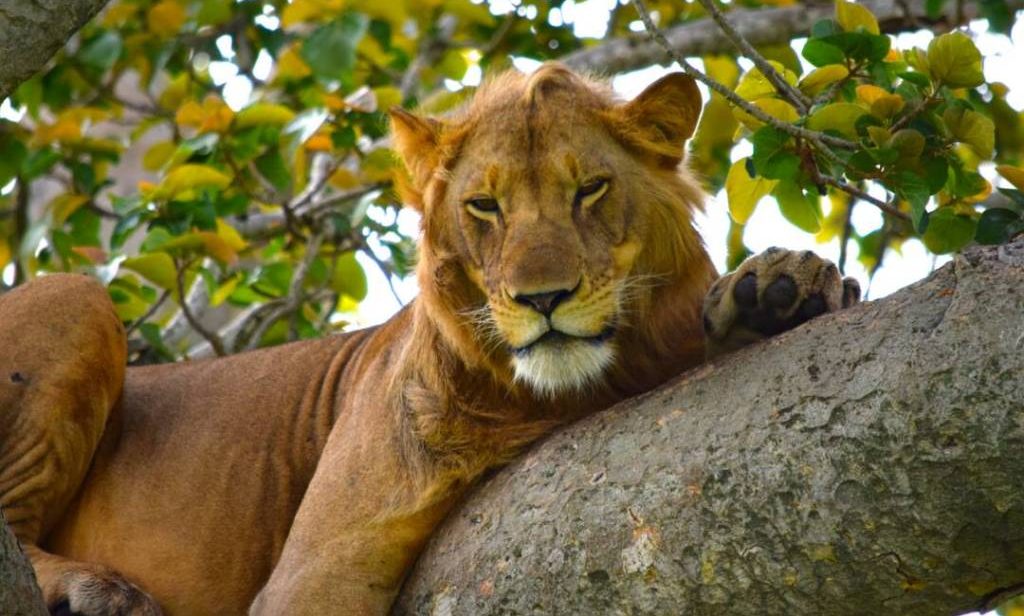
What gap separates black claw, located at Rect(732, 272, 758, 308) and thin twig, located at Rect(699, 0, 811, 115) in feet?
1.69

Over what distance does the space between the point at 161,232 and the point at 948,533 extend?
14.2 ft

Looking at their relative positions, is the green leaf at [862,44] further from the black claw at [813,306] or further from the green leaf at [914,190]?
the black claw at [813,306]

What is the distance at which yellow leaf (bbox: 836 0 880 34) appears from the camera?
15.5 ft

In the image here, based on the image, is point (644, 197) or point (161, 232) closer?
point (644, 197)

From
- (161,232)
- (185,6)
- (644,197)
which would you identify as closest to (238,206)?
(161,232)

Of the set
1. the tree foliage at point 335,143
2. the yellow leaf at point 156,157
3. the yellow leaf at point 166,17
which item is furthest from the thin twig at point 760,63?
the yellow leaf at point 166,17

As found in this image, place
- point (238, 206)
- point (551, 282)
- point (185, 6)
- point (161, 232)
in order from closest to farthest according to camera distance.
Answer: point (551, 282), point (161, 232), point (238, 206), point (185, 6)

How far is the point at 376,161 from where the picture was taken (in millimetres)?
7441

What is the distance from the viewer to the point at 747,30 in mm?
8094

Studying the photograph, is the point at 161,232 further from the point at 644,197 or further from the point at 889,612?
the point at 889,612

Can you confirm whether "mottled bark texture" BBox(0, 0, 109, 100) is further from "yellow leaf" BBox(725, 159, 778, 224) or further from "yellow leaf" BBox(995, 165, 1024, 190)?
"yellow leaf" BBox(995, 165, 1024, 190)

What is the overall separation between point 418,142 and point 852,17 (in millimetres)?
1475

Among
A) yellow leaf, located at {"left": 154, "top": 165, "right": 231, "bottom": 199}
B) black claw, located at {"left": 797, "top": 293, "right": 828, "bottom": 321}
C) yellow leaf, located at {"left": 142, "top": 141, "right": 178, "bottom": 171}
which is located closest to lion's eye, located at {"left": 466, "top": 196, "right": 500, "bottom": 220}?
black claw, located at {"left": 797, "top": 293, "right": 828, "bottom": 321}

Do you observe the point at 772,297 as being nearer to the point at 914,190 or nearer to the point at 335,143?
the point at 914,190
